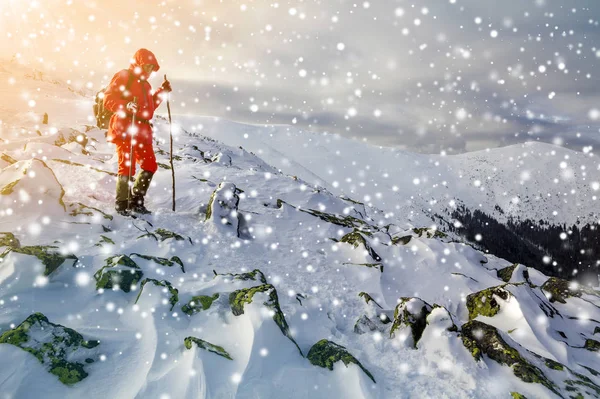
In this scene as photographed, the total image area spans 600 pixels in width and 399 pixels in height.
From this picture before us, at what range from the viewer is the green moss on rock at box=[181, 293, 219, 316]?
4.52 m

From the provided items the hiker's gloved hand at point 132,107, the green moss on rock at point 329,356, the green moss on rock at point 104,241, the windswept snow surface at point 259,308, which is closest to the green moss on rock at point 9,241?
the windswept snow surface at point 259,308

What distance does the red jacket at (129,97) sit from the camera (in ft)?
24.8

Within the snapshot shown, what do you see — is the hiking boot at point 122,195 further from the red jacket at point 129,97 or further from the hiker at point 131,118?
the red jacket at point 129,97

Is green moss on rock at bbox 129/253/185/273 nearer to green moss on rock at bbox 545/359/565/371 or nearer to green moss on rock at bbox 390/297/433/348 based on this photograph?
green moss on rock at bbox 390/297/433/348

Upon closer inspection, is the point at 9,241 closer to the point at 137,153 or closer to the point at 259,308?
the point at 137,153

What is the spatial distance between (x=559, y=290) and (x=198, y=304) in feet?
27.4

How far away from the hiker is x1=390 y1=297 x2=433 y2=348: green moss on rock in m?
6.43

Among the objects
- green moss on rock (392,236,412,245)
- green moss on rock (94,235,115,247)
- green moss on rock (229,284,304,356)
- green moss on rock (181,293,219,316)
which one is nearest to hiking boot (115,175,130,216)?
green moss on rock (94,235,115,247)

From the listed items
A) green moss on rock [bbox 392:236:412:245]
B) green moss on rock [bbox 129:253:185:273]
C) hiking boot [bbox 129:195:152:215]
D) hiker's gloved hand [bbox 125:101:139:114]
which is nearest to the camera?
green moss on rock [bbox 129:253:185:273]

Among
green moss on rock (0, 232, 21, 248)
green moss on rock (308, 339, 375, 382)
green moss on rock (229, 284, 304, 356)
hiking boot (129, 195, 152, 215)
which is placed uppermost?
green moss on rock (0, 232, 21, 248)

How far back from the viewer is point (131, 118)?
308 inches

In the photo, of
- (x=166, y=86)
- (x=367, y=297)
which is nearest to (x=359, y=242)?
(x=367, y=297)

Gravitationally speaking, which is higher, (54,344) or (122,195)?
(54,344)

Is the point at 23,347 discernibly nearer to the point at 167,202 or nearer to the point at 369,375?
the point at 369,375
